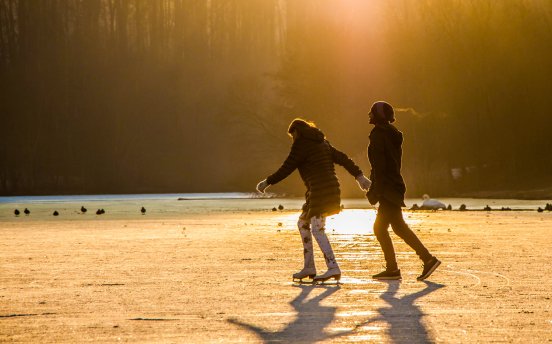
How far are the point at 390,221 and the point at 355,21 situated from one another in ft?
167

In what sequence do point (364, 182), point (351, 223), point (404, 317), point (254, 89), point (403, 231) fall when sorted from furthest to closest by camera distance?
point (254, 89) < point (351, 223) < point (403, 231) < point (364, 182) < point (404, 317)

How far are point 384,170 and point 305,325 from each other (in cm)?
443

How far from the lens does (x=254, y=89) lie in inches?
2756

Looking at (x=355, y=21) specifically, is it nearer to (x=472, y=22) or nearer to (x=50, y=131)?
(x=472, y=22)

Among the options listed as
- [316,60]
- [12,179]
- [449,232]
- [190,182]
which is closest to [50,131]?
[12,179]

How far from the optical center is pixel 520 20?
56406 millimetres

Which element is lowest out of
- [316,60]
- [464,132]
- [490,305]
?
[490,305]

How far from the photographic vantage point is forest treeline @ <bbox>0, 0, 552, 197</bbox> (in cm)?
5641

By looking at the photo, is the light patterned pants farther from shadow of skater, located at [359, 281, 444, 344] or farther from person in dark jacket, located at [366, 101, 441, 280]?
shadow of skater, located at [359, 281, 444, 344]

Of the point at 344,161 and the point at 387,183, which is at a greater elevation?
the point at 344,161

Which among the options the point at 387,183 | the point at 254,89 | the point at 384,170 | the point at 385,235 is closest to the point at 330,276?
the point at 385,235

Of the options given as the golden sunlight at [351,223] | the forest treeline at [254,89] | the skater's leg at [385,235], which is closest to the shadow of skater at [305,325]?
the skater's leg at [385,235]

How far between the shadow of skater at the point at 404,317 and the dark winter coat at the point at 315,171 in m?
1.22

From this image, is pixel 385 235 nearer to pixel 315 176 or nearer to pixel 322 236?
pixel 322 236
